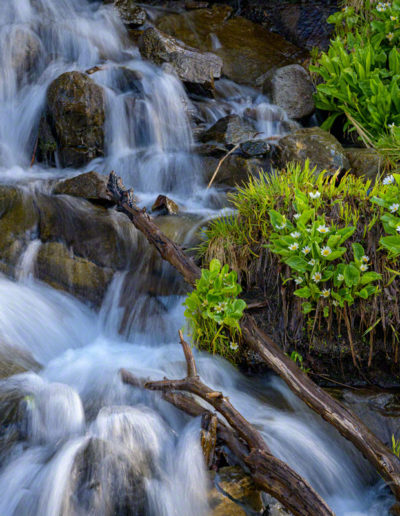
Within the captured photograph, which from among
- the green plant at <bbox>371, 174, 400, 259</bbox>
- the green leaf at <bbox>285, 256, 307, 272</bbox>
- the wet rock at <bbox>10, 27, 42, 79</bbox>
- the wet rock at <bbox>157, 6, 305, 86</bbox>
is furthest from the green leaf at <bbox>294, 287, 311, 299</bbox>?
the wet rock at <bbox>157, 6, 305, 86</bbox>

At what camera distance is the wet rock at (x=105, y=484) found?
215 cm

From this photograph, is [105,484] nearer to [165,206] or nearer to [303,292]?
[303,292]

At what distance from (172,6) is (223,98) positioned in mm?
3599

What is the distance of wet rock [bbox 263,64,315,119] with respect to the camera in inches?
266

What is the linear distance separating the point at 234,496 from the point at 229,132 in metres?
4.57

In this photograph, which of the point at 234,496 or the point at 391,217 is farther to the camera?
the point at 391,217

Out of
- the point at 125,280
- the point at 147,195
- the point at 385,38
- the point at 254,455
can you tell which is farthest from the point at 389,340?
the point at 385,38

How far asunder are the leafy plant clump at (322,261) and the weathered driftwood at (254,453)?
2.89ft

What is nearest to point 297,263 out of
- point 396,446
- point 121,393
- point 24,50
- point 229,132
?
point 396,446

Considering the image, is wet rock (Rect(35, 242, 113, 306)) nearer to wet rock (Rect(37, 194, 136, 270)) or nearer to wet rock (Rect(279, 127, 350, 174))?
wet rock (Rect(37, 194, 136, 270))

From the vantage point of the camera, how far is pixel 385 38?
6055 mm

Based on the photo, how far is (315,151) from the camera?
16.0ft

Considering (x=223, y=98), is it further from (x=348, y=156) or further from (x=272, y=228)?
(x=272, y=228)

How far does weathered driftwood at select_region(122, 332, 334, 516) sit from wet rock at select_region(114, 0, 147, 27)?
24.2 feet
